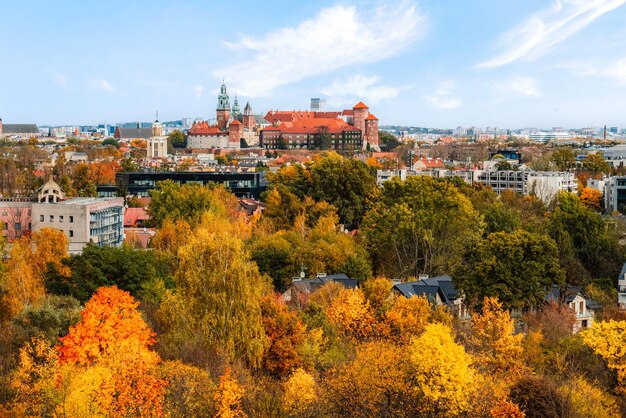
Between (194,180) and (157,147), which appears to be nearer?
(194,180)

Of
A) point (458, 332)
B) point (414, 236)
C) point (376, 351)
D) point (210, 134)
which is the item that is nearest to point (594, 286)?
point (414, 236)

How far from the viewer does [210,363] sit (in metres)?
17.0

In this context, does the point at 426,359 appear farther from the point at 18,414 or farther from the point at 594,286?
the point at 594,286

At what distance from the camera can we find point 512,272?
996 inches

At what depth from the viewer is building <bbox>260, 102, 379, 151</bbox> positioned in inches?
4264

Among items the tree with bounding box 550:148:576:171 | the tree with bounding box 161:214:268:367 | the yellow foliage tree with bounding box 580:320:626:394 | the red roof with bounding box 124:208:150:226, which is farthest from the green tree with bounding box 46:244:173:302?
the tree with bounding box 550:148:576:171

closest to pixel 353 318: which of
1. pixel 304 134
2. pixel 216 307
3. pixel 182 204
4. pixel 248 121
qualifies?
pixel 216 307

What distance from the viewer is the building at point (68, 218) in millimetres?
36094

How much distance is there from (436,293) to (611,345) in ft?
23.9

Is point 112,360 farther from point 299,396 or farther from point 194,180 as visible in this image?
point 194,180

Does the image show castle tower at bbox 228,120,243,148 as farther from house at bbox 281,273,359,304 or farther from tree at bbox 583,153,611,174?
house at bbox 281,273,359,304

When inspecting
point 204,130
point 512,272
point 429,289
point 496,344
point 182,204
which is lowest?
point 496,344

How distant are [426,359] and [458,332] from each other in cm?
544

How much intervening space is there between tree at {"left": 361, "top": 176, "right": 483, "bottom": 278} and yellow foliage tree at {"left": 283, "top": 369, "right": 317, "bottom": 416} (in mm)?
16465
